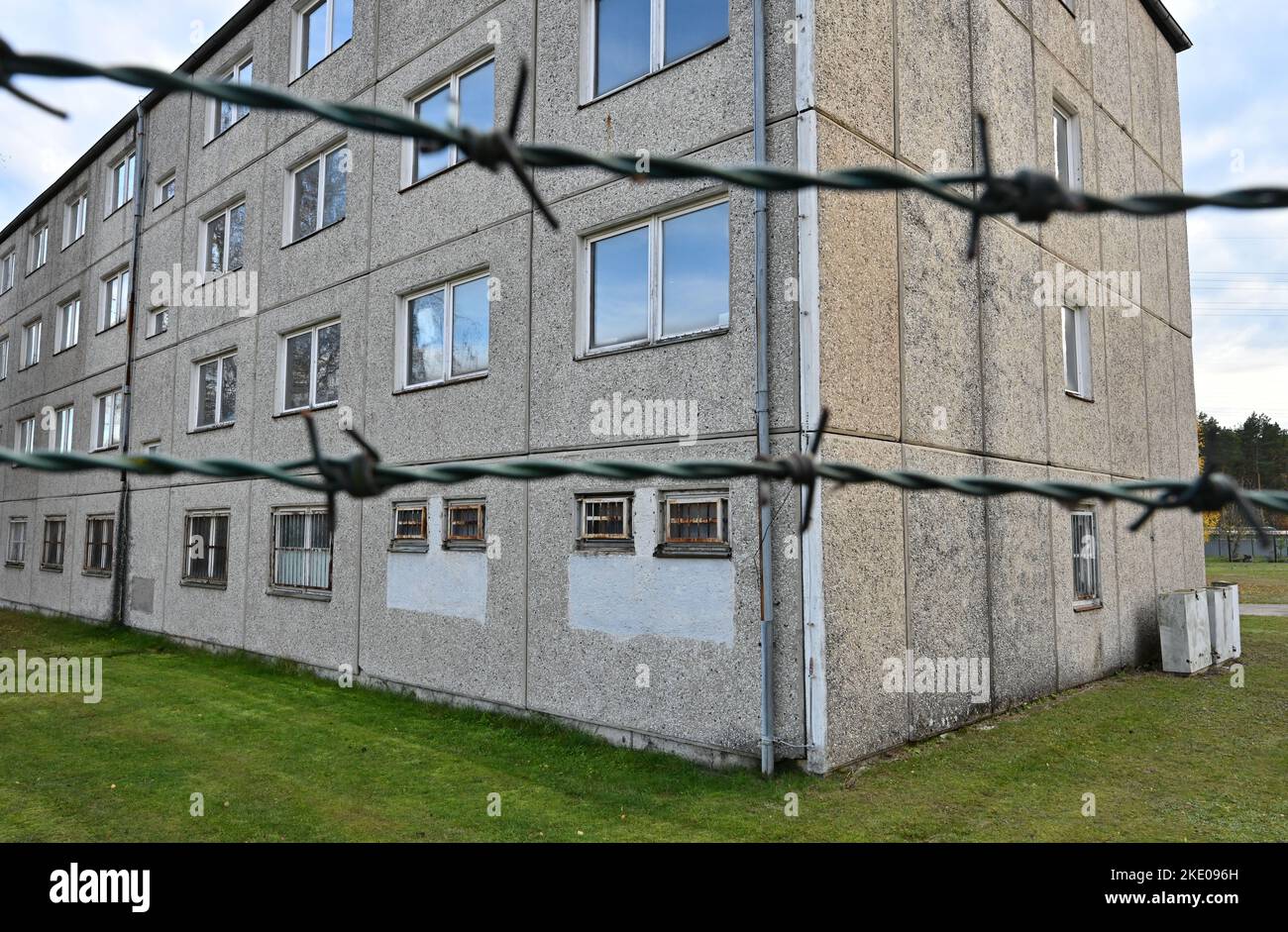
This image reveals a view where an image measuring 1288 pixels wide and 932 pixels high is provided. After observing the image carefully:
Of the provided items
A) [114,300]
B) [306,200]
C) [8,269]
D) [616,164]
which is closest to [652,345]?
[616,164]

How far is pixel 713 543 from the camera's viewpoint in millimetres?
7289

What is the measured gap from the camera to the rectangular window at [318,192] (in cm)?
1253

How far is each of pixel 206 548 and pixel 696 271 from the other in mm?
10934

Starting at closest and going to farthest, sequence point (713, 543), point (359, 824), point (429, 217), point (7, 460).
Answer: point (7, 460), point (359, 824), point (713, 543), point (429, 217)

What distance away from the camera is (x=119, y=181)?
20.4 m

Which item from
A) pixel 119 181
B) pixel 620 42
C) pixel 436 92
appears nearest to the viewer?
pixel 620 42

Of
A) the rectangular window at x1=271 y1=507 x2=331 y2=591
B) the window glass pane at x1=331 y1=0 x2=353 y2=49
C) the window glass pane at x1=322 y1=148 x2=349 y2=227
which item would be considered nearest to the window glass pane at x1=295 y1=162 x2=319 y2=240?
the window glass pane at x1=322 y1=148 x2=349 y2=227

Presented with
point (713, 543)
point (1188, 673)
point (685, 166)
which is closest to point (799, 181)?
point (685, 166)

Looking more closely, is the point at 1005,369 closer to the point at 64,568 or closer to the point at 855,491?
the point at 855,491

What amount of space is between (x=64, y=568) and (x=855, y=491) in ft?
65.4

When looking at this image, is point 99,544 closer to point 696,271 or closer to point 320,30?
point 320,30

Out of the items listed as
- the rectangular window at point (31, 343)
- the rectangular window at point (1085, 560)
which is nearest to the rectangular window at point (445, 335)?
the rectangular window at point (1085, 560)

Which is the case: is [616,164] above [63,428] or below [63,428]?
below

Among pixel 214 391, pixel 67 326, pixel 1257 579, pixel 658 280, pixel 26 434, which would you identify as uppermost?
pixel 67 326
